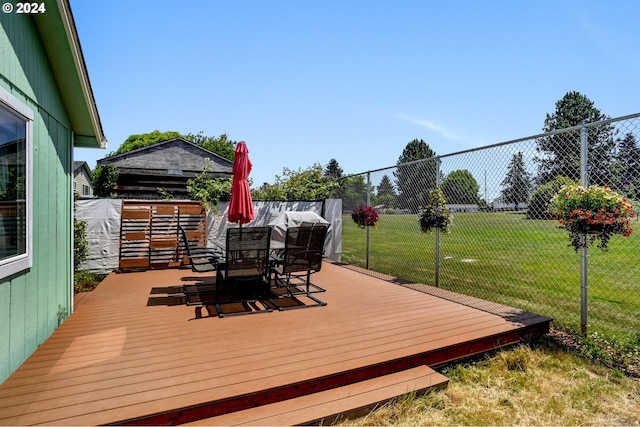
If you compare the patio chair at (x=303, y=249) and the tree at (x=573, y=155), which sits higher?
the tree at (x=573, y=155)

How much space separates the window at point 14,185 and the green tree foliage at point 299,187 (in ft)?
20.6

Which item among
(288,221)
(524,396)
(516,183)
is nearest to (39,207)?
(524,396)

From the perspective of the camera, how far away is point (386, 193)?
23.9ft

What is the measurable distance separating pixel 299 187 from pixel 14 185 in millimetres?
7059

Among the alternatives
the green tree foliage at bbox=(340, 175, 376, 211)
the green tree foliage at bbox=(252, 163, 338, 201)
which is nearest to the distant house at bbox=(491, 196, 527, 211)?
the green tree foliage at bbox=(340, 175, 376, 211)

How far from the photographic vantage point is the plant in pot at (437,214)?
5.29 meters

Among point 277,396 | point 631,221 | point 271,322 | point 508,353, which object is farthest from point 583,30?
point 277,396

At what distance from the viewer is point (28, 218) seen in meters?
2.71

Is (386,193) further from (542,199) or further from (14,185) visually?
(14,185)

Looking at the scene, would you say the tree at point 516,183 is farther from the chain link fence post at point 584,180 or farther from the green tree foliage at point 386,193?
the green tree foliage at point 386,193

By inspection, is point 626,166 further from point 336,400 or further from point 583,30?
point 583,30

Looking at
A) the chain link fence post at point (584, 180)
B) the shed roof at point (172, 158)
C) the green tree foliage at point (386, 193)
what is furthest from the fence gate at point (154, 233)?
the shed roof at point (172, 158)

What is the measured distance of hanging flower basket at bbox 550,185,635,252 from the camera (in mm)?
3143

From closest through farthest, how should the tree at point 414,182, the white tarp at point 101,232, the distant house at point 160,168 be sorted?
the tree at point 414,182, the white tarp at point 101,232, the distant house at point 160,168
